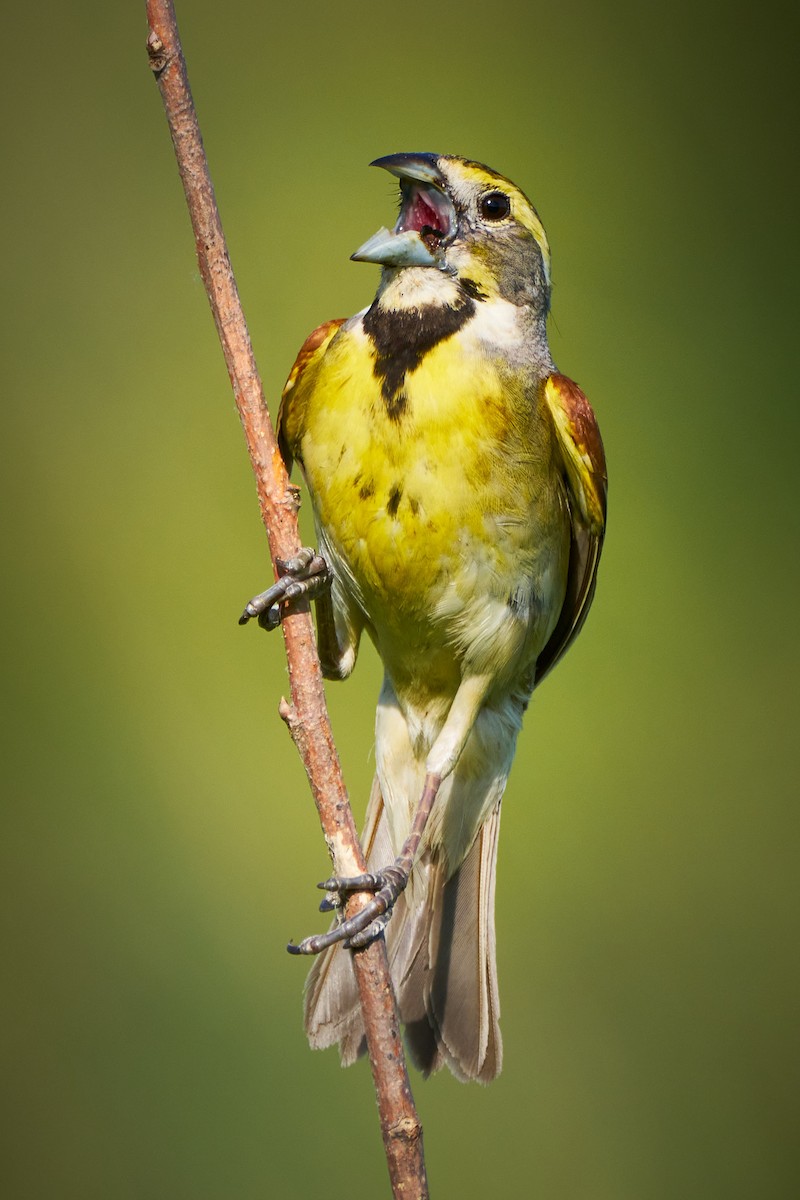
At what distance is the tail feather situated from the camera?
2.57 metres

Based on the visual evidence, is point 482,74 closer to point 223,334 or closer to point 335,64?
point 335,64

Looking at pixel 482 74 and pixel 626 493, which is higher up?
pixel 482 74

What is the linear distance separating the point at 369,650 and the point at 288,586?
4.17 feet

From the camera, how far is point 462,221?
229 cm

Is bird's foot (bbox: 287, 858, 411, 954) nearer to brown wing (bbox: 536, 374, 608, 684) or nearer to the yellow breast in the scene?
the yellow breast

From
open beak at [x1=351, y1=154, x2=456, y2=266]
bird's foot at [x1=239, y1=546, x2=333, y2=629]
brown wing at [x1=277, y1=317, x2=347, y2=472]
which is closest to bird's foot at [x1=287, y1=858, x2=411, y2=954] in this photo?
bird's foot at [x1=239, y1=546, x2=333, y2=629]

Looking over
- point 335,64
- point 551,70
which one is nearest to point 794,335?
point 551,70

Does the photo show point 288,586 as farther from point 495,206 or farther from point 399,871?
point 495,206

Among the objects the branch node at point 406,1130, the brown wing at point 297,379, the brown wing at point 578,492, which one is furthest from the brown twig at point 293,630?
the brown wing at point 578,492

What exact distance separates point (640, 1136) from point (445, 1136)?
1.76 ft

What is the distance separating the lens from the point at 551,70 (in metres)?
3.89

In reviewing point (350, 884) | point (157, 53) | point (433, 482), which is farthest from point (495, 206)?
point (350, 884)


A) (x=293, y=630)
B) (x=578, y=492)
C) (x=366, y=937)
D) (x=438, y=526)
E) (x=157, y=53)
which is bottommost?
(x=366, y=937)

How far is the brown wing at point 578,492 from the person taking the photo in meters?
2.46
